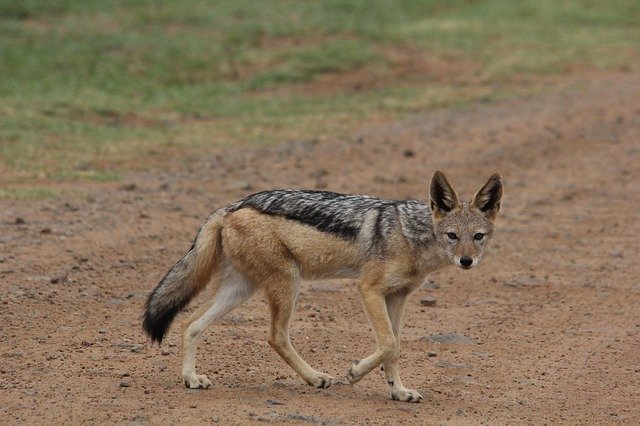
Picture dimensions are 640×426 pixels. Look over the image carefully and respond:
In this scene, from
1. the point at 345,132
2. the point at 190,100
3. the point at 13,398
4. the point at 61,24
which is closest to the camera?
the point at 13,398

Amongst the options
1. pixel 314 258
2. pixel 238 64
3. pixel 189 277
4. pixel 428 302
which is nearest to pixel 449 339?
pixel 428 302

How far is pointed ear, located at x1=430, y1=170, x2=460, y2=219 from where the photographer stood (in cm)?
748

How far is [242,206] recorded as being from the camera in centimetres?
733

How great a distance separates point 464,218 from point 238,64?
46.5 feet

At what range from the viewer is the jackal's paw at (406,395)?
7000 millimetres

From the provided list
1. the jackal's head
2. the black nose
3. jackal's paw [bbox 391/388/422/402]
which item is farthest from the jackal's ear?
jackal's paw [bbox 391/388/422/402]

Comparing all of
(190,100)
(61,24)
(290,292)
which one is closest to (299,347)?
(290,292)

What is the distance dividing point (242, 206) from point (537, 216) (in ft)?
19.2

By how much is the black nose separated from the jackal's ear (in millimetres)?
429

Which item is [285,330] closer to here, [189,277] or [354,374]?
[354,374]

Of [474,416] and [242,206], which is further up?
[242,206]

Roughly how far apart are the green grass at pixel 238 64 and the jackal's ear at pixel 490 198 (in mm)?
6513

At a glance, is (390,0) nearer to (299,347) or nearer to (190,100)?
(190,100)

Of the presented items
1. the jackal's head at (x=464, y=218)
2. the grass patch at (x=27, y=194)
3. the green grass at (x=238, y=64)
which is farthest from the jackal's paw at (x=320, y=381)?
the green grass at (x=238, y=64)
